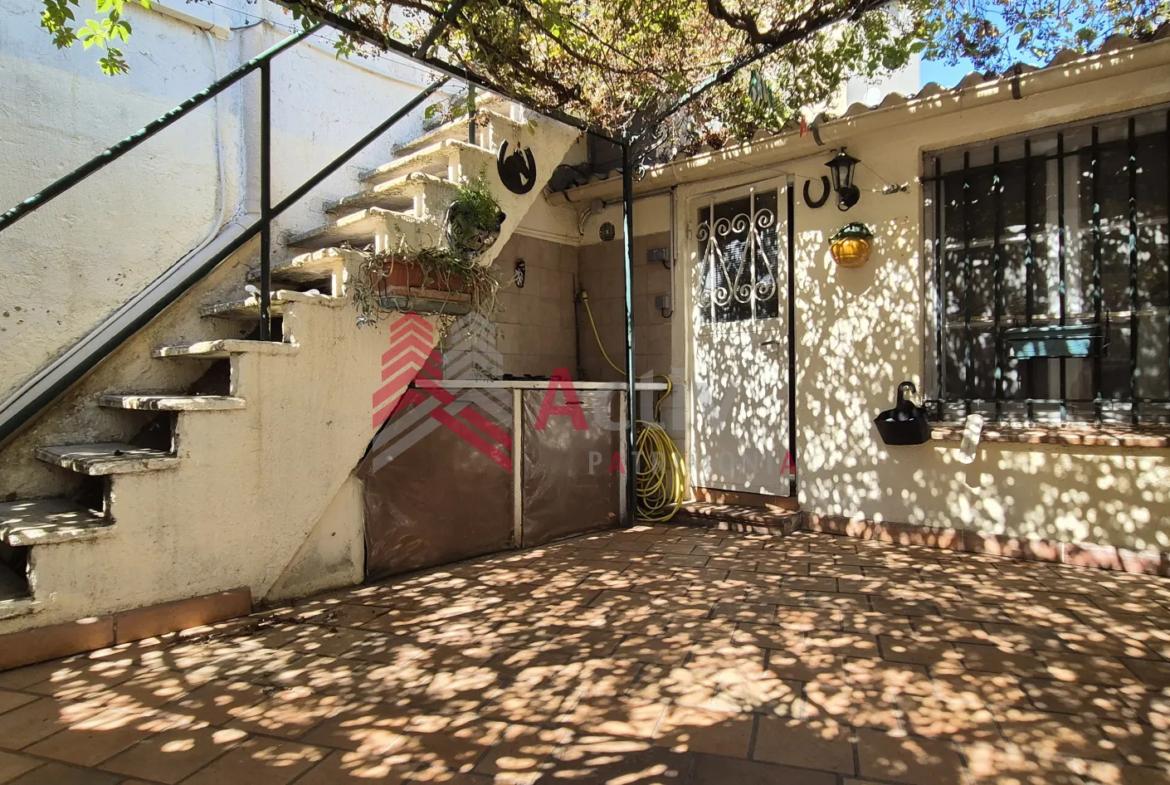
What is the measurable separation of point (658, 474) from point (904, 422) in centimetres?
165

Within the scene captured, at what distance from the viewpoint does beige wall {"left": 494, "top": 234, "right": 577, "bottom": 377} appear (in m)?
4.76

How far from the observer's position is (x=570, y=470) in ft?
13.2

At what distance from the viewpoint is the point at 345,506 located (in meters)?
3.01

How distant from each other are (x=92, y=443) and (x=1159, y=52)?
5.08 meters

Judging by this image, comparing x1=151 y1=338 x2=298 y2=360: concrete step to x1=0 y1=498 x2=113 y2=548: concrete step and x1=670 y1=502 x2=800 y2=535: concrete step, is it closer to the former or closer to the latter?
x1=0 y1=498 x2=113 y2=548: concrete step

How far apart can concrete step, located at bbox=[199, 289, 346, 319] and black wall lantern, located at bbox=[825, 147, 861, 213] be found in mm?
2904

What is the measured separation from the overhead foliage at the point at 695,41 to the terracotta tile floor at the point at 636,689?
229 cm

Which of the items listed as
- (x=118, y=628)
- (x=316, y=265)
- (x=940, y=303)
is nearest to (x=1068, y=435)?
(x=940, y=303)

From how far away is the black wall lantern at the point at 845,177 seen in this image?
3879mm

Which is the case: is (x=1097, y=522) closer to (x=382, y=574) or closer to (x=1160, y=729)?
(x=1160, y=729)

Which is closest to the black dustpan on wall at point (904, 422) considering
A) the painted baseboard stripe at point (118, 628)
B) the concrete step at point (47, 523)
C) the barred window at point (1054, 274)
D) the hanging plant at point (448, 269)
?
the barred window at point (1054, 274)

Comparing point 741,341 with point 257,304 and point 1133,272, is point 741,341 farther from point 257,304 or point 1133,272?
point 257,304

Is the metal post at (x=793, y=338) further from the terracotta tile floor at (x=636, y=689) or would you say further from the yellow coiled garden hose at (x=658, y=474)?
the terracotta tile floor at (x=636, y=689)

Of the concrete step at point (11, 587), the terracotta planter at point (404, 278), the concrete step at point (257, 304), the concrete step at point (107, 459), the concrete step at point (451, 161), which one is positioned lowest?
the concrete step at point (11, 587)
